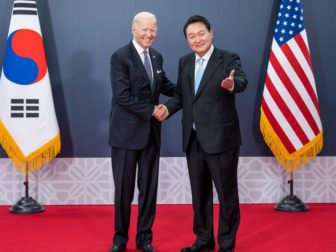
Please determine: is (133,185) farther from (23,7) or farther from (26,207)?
(23,7)

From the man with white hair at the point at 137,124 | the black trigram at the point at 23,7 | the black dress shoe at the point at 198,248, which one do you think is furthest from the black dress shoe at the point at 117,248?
the black trigram at the point at 23,7

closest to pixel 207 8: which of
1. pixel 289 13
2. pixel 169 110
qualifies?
pixel 289 13

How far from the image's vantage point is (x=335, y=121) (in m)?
6.18

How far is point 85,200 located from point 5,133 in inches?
40.1

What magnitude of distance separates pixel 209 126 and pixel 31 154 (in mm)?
2293

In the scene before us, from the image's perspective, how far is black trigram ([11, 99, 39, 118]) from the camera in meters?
5.66

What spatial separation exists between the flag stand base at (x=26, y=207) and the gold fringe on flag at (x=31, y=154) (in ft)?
0.88

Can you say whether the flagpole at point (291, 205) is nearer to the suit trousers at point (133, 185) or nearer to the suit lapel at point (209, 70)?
the suit trousers at point (133, 185)

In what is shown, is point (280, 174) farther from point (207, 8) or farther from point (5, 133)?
point (5, 133)

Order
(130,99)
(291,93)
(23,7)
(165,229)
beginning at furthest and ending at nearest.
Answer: (291,93)
(23,7)
(165,229)
(130,99)

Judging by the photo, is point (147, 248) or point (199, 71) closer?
point (199, 71)

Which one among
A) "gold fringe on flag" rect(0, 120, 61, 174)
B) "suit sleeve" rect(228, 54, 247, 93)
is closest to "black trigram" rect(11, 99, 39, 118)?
"gold fringe on flag" rect(0, 120, 61, 174)

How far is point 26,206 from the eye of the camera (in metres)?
5.70

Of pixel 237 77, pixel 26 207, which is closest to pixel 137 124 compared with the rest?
pixel 237 77
